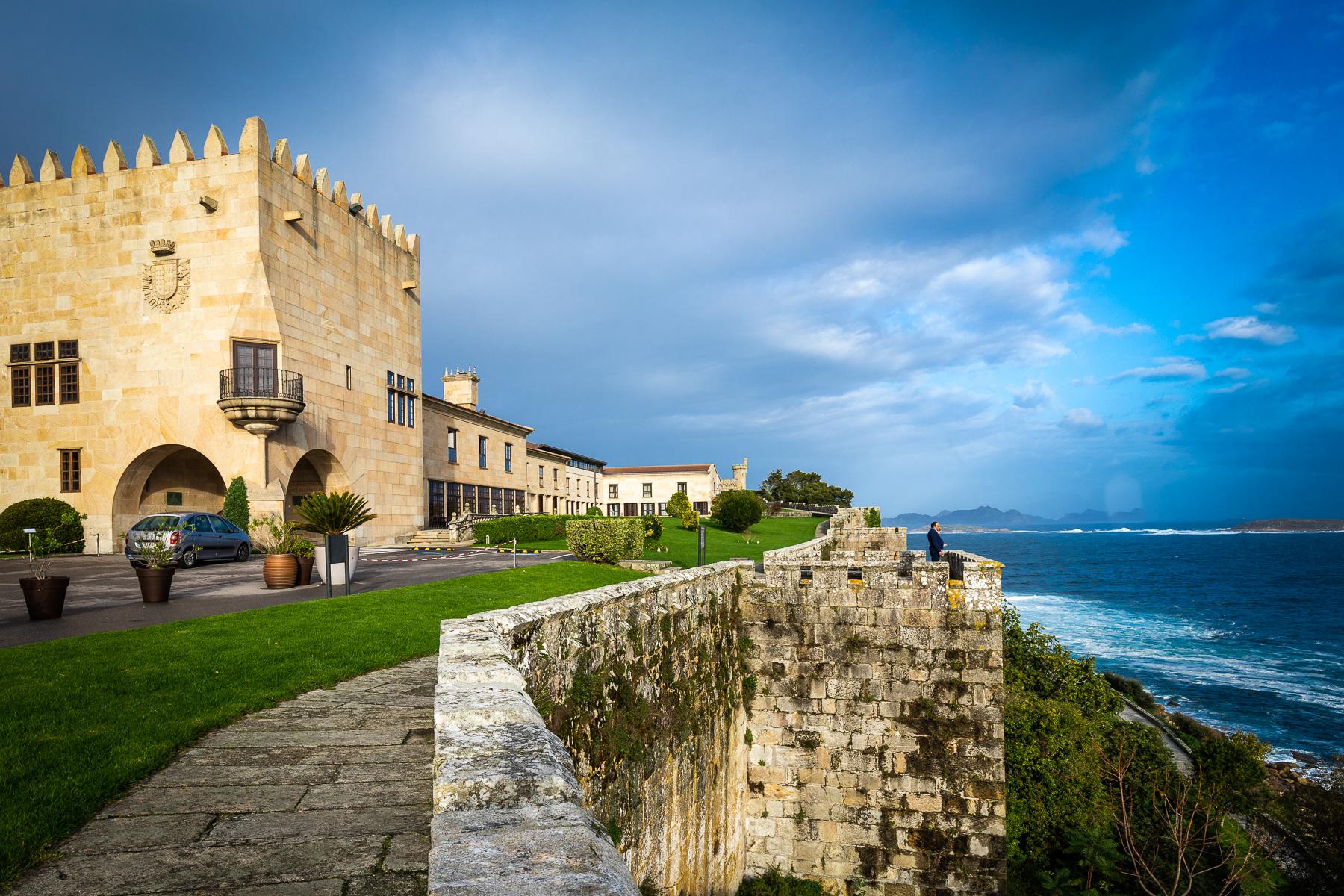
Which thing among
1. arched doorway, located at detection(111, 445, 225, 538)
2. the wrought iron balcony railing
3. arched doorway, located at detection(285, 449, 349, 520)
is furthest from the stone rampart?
arched doorway, located at detection(111, 445, 225, 538)

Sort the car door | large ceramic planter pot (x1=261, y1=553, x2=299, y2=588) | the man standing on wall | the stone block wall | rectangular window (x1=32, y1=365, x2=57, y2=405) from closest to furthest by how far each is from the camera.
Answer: the stone block wall, large ceramic planter pot (x1=261, y1=553, x2=299, y2=588), the car door, the man standing on wall, rectangular window (x1=32, y1=365, x2=57, y2=405)

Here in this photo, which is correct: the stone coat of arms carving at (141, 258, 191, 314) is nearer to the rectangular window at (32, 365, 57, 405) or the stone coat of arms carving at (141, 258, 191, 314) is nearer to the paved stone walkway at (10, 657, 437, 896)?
the rectangular window at (32, 365, 57, 405)

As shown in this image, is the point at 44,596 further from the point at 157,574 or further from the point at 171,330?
the point at 171,330

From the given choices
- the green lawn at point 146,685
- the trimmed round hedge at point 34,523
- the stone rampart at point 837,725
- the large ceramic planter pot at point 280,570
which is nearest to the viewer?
the green lawn at point 146,685

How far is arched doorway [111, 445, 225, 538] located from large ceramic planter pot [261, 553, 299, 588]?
13.1 meters

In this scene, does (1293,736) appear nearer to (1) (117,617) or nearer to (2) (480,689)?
(2) (480,689)

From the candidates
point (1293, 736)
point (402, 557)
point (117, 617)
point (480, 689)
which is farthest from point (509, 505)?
point (480, 689)

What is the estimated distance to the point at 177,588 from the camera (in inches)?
555

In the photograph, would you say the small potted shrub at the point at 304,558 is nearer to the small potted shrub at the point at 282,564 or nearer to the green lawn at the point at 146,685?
the small potted shrub at the point at 282,564

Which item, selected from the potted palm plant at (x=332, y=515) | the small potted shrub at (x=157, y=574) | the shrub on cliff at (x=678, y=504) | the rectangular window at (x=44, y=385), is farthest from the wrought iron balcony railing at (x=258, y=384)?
the shrub on cliff at (x=678, y=504)

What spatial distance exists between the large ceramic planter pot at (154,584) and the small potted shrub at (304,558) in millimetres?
2768

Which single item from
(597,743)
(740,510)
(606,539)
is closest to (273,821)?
(597,743)

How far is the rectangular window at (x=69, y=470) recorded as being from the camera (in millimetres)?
25344

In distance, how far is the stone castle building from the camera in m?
24.2
